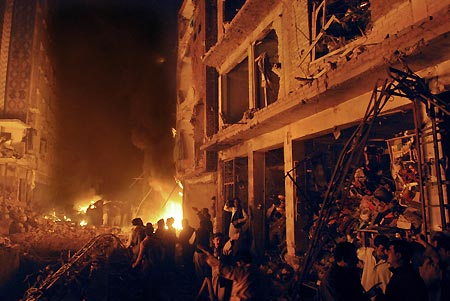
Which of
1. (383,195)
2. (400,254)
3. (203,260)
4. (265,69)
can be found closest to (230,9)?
(265,69)

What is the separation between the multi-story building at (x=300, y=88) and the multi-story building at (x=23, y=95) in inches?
646

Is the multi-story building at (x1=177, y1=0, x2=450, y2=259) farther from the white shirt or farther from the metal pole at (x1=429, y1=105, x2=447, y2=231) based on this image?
the white shirt

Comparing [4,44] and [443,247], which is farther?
[4,44]

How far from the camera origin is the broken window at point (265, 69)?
11.7m

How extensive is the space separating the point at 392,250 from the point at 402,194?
13.4ft

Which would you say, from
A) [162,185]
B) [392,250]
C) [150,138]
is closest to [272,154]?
[392,250]

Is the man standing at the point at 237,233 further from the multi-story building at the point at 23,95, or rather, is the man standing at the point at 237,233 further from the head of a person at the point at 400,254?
the multi-story building at the point at 23,95

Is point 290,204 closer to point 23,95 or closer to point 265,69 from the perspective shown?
point 265,69

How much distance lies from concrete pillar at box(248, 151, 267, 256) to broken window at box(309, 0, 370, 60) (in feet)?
14.8

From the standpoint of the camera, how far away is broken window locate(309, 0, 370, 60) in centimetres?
768

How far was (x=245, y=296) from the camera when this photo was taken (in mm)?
4758

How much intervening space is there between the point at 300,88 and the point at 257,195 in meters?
5.28

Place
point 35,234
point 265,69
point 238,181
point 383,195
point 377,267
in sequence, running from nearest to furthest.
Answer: point 377,267, point 383,195, point 265,69, point 238,181, point 35,234

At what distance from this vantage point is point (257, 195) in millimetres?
12117
